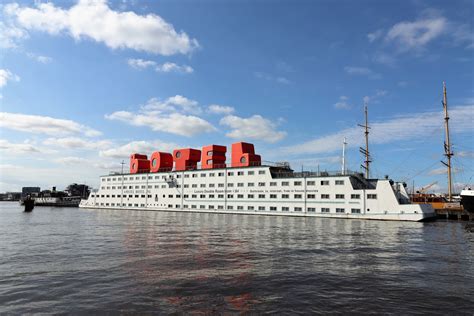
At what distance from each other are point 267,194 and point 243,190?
6.88 meters

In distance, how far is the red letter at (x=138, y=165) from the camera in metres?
102

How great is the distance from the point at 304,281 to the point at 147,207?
85575 mm

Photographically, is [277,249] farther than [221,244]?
No

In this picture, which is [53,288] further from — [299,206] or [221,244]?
[299,206]

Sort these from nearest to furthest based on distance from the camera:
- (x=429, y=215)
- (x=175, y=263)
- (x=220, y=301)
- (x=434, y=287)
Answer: (x=220, y=301)
(x=434, y=287)
(x=175, y=263)
(x=429, y=215)

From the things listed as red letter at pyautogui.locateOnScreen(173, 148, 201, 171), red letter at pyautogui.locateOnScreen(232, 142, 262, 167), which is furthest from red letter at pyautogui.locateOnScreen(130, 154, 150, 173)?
red letter at pyautogui.locateOnScreen(232, 142, 262, 167)

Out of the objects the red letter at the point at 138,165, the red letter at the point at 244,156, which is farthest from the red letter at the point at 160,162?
the red letter at the point at 244,156

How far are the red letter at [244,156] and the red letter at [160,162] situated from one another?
26.1 m

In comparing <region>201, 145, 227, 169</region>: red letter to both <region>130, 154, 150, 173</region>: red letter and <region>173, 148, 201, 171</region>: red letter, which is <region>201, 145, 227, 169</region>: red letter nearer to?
<region>173, 148, 201, 171</region>: red letter

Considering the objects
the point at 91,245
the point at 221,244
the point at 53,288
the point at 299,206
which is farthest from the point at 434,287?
the point at 299,206

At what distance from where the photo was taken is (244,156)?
77.5 meters

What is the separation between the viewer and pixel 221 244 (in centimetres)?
2698

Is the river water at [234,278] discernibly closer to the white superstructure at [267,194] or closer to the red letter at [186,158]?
the white superstructure at [267,194]

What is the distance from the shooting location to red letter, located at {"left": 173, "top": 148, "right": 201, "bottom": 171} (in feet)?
297
